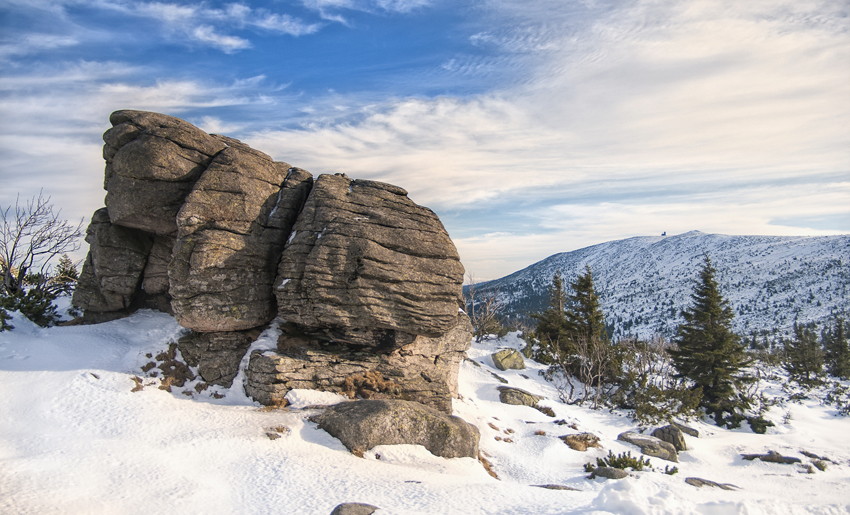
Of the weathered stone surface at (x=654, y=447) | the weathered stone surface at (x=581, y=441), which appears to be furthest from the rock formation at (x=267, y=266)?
the weathered stone surface at (x=654, y=447)

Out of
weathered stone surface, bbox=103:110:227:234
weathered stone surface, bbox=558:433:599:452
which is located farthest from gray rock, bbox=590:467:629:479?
weathered stone surface, bbox=103:110:227:234

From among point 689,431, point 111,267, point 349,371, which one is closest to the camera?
point 349,371

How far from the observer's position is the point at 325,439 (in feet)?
47.7

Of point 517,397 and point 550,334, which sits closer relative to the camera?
point 517,397

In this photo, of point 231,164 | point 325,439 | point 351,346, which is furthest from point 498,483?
point 231,164

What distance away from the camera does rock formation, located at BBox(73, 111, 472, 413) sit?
17266mm

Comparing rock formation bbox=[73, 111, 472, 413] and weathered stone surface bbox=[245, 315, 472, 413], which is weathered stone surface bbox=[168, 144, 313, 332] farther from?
weathered stone surface bbox=[245, 315, 472, 413]

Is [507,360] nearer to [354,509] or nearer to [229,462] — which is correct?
[229,462]

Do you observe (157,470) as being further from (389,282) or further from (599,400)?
(599,400)

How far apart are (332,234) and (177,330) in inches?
330

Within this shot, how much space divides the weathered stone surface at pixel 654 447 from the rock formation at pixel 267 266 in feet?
37.4

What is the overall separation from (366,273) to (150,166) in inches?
408

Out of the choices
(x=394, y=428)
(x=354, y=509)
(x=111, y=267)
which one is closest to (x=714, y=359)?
(x=394, y=428)

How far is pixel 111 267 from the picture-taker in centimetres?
1948
